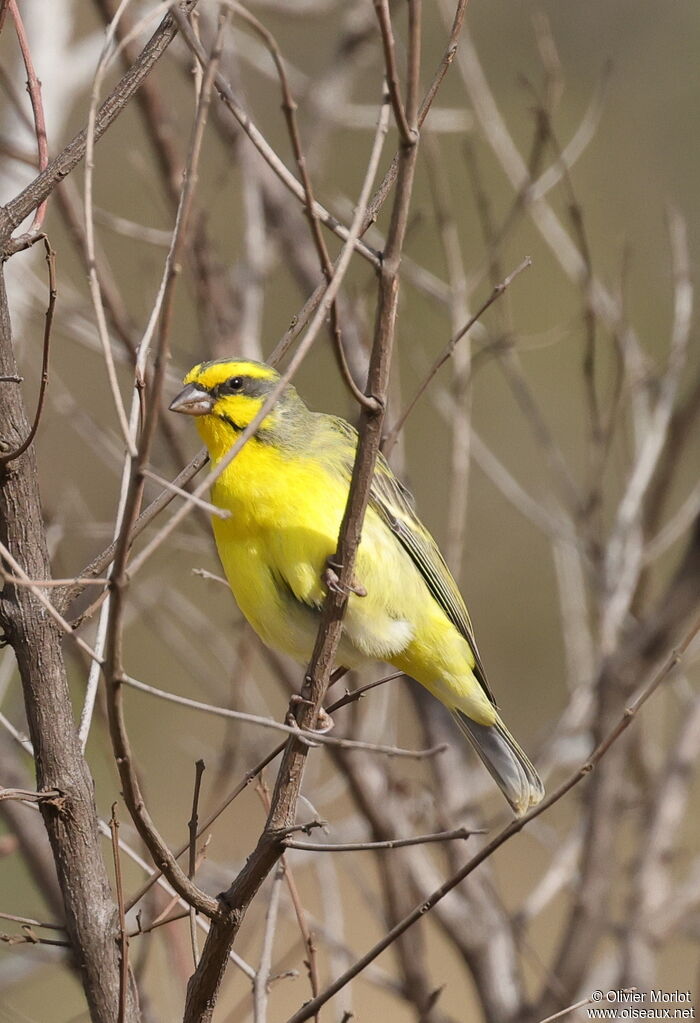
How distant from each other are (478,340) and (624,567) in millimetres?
1098

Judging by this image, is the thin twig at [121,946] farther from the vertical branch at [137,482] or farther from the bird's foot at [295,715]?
the bird's foot at [295,715]

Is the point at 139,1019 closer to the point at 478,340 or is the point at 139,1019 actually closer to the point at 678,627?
the point at 678,627

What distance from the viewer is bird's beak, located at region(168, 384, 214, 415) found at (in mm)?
3193

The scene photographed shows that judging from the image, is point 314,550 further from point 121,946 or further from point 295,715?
point 121,946

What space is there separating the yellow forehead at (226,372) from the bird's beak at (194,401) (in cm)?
2

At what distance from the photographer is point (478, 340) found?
15.3 feet

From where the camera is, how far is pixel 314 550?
120 inches

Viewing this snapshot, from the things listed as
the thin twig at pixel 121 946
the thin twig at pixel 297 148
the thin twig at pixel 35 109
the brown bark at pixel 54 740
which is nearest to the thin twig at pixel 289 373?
the thin twig at pixel 297 148

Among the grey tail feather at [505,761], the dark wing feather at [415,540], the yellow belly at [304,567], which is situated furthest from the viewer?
the grey tail feather at [505,761]

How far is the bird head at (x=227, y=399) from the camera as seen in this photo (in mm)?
3229

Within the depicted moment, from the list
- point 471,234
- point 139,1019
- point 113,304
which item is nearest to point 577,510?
point 113,304

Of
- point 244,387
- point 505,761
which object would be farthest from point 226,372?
point 505,761

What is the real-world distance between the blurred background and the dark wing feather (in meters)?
0.44

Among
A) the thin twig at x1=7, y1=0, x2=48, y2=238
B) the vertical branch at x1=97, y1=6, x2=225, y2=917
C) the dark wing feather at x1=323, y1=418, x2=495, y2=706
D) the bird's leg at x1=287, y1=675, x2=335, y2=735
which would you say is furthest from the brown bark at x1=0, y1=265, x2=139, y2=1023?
the dark wing feather at x1=323, y1=418, x2=495, y2=706
